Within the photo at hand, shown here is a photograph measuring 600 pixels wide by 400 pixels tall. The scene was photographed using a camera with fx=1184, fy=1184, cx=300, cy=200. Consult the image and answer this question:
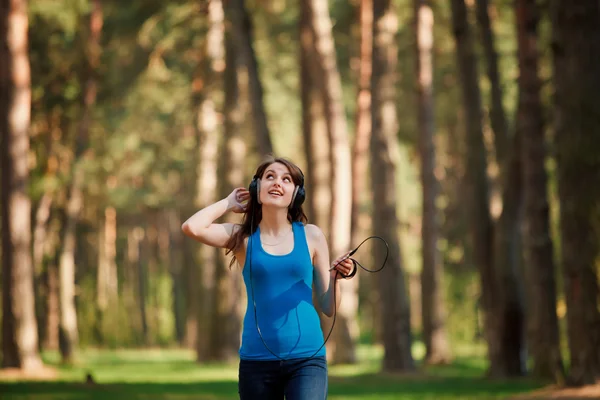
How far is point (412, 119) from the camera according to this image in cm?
3944

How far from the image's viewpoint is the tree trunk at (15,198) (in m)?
23.6

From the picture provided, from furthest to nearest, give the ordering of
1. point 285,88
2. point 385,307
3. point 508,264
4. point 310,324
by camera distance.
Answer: point 285,88
point 385,307
point 508,264
point 310,324

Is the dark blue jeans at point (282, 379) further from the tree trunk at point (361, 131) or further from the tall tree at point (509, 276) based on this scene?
the tree trunk at point (361, 131)

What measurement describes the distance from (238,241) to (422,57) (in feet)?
67.9

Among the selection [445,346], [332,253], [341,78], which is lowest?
[445,346]

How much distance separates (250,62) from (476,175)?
6437 mm

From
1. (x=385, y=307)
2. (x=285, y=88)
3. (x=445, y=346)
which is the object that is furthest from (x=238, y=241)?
(x=285, y=88)

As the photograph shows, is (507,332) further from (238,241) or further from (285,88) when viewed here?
(285,88)

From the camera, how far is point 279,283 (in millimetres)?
5555

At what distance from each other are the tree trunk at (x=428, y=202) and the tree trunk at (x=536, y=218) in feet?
23.3

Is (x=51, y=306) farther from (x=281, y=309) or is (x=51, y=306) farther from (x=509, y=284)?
(x=281, y=309)

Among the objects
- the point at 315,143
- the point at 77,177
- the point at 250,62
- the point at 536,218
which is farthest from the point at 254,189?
the point at 77,177

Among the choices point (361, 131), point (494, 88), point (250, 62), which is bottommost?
point (494, 88)

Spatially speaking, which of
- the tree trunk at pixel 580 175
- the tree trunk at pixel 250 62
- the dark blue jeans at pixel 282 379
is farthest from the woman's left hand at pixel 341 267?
the tree trunk at pixel 250 62
